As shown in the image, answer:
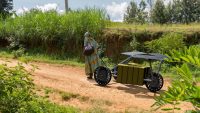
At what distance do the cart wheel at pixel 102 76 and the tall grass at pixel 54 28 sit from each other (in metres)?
5.95

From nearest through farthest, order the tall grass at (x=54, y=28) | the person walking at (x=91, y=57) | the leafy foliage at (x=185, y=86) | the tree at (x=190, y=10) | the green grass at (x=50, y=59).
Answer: the leafy foliage at (x=185, y=86), the person walking at (x=91, y=57), the green grass at (x=50, y=59), the tall grass at (x=54, y=28), the tree at (x=190, y=10)

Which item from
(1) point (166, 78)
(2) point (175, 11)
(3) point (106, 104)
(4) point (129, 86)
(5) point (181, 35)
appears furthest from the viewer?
(2) point (175, 11)

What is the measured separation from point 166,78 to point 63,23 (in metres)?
7.08

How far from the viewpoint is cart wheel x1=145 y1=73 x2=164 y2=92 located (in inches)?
407

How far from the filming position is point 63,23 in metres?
18.4

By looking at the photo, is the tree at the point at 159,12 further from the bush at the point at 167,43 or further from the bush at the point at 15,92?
the bush at the point at 15,92

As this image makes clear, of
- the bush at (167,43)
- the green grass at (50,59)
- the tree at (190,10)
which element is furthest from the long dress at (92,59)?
the tree at (190,10)

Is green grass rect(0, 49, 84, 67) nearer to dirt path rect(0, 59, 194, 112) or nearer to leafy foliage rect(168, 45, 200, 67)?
dirt path rect(0, 59, 194, 112)

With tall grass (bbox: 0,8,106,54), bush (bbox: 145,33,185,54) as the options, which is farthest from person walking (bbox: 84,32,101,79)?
tall grass (bbox: 0,8,106,54)

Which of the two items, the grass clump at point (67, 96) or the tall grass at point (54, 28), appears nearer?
the grass clump at point (67, 96)

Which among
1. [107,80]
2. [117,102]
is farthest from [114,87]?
[117,102]

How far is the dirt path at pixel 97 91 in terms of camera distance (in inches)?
363

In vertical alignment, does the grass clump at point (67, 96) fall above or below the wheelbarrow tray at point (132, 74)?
below

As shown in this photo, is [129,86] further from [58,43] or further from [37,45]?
[37,45]
